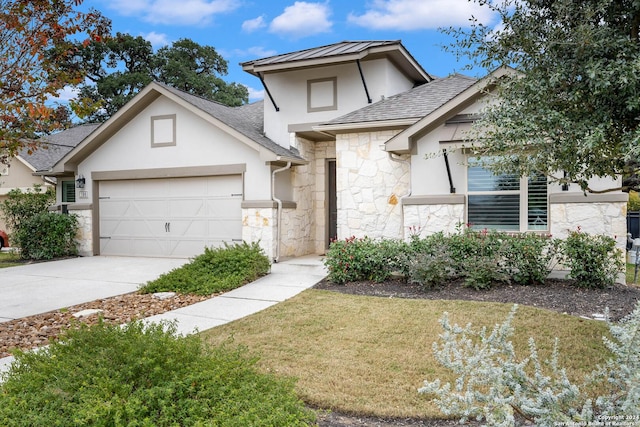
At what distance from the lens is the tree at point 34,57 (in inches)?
198

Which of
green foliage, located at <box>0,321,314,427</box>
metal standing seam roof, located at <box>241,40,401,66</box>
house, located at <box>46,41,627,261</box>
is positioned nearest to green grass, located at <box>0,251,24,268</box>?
house, located at <box>46,41,627,261</box>

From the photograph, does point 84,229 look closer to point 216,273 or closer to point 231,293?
point 216,273

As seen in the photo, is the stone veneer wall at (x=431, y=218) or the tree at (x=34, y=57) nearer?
the tree at (x=34, y=57)

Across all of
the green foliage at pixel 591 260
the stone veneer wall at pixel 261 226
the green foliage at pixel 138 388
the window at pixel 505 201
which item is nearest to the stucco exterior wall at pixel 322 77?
the stone veneer wall at pixel 261 226

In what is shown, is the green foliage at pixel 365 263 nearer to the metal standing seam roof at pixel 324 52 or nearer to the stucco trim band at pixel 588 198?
the stucco trim band at pixel 588 198

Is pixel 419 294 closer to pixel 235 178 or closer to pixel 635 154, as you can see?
pixel 635 154

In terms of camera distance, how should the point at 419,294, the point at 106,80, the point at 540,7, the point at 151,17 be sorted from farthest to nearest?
1. the point at 106,80
2. the point at 151,17
3. the point at 419,294
4. the point at 540,7

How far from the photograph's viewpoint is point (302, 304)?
743 cm

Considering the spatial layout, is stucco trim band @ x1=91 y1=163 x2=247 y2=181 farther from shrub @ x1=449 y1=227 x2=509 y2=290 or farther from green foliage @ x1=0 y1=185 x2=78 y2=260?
Answer: shrub @ x1=449 y1=227 x2=509 y2=290

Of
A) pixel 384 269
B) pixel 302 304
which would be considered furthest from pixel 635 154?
pixel 384 269

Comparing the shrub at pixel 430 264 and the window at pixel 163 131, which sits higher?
the window at pixel 163 131

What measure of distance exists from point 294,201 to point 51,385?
9955mm

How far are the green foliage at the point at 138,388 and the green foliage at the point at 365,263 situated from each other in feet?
16.6

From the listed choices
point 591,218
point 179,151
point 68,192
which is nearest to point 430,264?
point 591,218
